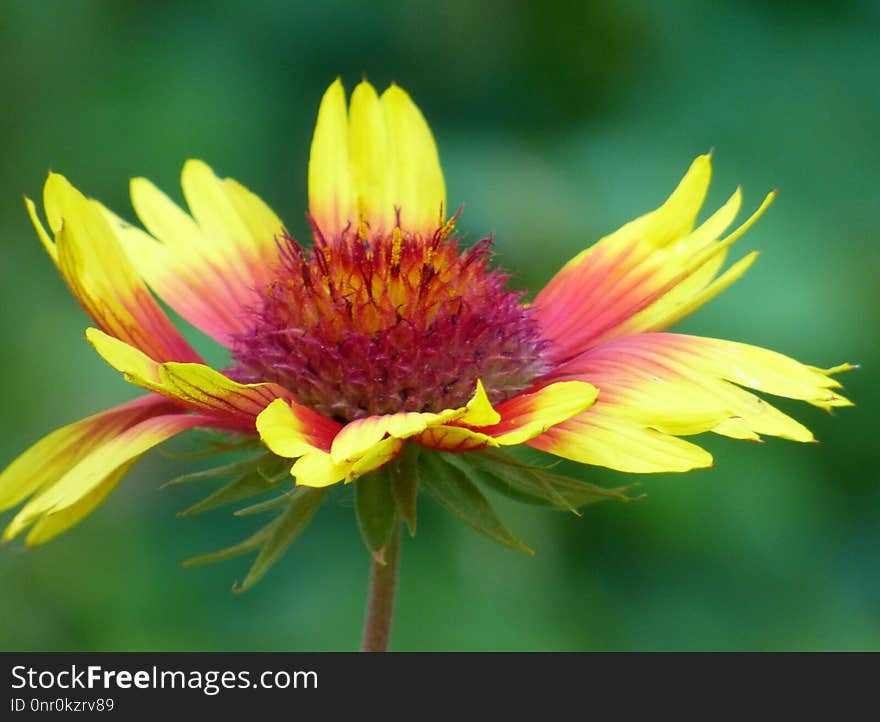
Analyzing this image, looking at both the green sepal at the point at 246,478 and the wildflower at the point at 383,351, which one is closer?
the wildflower at the point at 383,351

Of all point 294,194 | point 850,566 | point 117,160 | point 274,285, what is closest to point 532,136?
point 294,194

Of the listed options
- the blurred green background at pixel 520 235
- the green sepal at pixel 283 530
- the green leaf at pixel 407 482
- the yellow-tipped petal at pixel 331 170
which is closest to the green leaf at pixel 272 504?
the green sepal at pixel 283 530

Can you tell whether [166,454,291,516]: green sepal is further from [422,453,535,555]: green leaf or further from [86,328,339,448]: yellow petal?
[422,453,535,555]: green leaf

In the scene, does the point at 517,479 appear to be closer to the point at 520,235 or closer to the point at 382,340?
the point at 382,340

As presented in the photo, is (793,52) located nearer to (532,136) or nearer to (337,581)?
(532,136)

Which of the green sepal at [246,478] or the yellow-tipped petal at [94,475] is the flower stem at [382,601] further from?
the yellow-tipped petal at [94,475]

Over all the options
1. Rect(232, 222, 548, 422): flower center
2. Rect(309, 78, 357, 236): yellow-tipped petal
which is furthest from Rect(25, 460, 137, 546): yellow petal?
Rect(309, 78, 357, 236): yellow-tipped petal

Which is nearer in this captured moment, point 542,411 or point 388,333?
point 542,411

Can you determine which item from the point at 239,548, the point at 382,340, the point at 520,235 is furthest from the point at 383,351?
the point at 520,235
